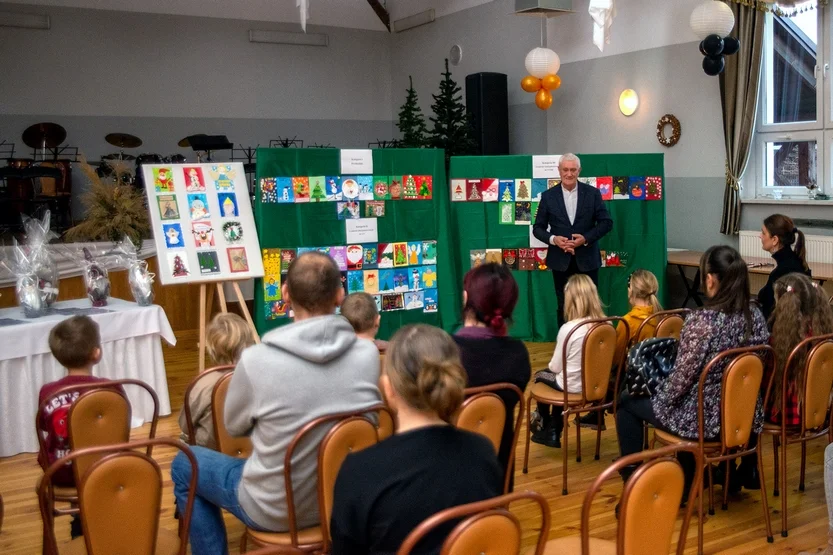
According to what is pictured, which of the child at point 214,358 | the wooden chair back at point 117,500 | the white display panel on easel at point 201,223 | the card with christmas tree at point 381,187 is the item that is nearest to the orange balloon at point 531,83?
the card with christmas tree at point 381,187

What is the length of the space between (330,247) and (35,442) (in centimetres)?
263

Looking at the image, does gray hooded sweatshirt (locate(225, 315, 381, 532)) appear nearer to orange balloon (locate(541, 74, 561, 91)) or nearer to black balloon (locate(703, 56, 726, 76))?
black balloon (locate(703, 56, 726, 76))

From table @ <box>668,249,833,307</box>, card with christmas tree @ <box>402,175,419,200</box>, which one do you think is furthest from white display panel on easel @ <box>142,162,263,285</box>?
table @ <box>668,249,833,307</box>

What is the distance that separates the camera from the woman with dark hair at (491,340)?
2852mm

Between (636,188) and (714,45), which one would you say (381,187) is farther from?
(714,45)

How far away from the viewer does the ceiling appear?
12.5 m

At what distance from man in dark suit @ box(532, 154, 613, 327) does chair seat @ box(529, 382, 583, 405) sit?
2216 mm

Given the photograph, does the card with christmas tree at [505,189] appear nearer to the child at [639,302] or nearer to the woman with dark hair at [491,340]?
the child at [639,302]

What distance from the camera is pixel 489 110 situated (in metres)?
10.9

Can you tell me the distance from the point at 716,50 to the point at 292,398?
6.39m

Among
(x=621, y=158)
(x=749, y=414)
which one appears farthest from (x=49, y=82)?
(x=749, y=414)

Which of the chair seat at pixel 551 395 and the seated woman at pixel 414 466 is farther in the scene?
the chair seat at pixel 551 395

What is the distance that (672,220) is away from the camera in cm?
877

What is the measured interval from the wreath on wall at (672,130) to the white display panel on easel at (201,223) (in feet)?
16.1
